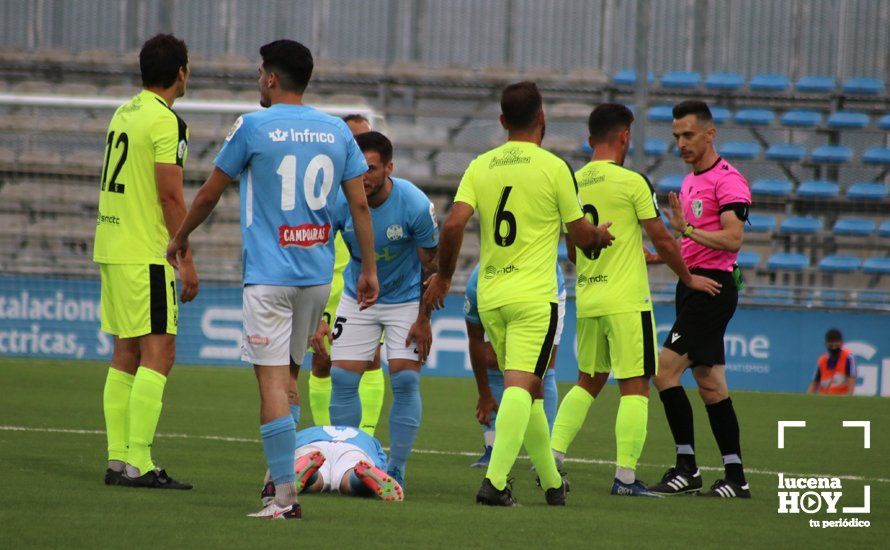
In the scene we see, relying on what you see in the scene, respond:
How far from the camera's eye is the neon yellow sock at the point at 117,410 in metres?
6.57

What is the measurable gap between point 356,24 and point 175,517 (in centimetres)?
1945

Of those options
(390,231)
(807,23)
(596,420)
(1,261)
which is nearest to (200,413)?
(596,420)

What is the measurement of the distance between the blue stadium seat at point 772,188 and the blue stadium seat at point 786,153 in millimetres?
654

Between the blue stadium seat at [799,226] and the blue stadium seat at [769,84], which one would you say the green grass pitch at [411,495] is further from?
the blue stadium seat at [769,84]

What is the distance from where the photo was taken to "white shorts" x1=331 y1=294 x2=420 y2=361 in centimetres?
732

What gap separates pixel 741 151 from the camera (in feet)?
71.3

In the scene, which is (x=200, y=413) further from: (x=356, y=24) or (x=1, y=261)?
(x=356, y=24)

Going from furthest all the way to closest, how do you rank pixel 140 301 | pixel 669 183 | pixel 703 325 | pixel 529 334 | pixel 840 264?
pixel 669 183 → pixel 840 264 → pixel 703 325 → pixel 140 301 → pixel 529 334

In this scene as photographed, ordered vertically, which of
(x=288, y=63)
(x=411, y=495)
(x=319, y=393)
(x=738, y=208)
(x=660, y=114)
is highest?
(x=660, y=114)

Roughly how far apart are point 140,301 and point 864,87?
1859cm

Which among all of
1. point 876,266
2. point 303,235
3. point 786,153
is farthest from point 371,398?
point 786,153

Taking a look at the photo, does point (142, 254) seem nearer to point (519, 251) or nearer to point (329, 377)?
point (519, 251)

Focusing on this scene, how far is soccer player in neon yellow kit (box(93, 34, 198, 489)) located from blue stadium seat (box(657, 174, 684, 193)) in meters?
14.8

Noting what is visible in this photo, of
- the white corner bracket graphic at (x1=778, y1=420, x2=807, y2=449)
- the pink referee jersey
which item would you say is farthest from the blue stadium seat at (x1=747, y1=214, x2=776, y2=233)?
the pink referee jersey
